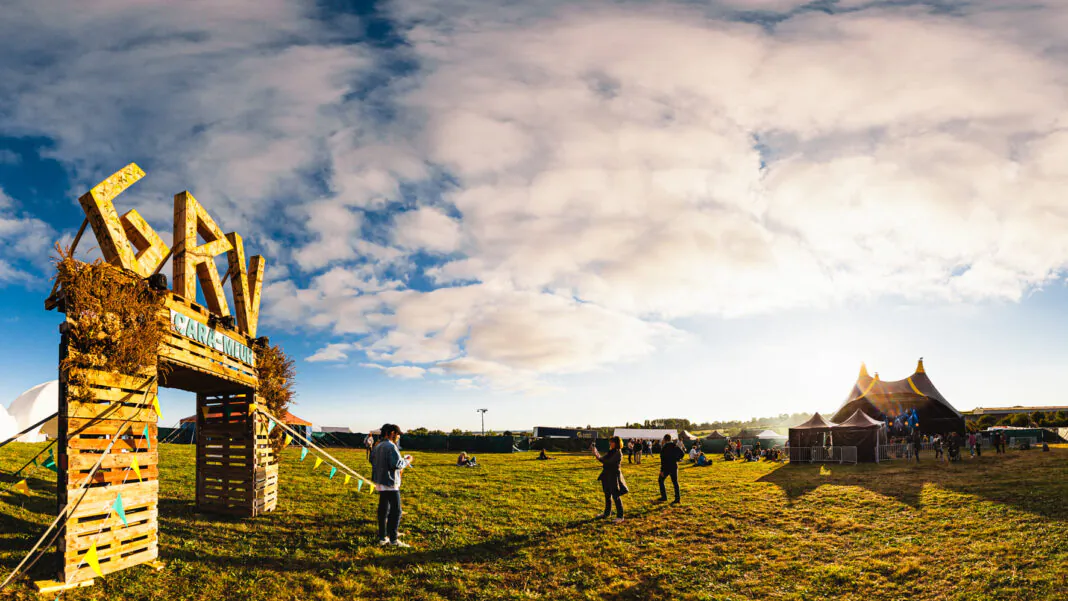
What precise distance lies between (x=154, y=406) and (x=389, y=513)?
4.46 metres

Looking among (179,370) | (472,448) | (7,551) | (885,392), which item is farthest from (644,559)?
(472,448)

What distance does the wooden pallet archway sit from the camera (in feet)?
25.0

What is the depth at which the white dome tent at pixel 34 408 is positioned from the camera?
3203cm

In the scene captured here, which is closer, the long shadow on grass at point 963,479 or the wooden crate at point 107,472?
the wooden crate at point 107,472

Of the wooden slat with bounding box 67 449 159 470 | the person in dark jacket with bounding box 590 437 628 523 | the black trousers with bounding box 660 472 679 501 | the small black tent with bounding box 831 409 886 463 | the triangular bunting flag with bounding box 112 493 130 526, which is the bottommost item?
the small black tent with bounding box 831 409 886 463

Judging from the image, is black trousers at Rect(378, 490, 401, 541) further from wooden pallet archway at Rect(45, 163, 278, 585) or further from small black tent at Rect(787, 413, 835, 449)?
small black tent at Rect(787, 413, 835, 449)

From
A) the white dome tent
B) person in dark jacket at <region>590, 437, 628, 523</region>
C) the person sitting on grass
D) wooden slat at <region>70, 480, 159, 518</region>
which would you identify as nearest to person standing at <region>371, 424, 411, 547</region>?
wooden slat at <region>70, 480, 159, 518</region>

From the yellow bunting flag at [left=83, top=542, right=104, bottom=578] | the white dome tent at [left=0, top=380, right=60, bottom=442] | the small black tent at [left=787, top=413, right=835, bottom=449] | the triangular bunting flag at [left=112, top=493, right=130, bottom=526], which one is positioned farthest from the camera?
the white dome tent at [left=0, top=380, right=60, bottom=442]

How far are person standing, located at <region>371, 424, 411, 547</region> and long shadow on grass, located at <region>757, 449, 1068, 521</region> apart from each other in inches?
480

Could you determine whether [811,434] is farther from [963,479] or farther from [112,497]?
[112,497]

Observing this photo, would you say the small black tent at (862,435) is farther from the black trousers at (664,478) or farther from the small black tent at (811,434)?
the black trousers at (664,478)

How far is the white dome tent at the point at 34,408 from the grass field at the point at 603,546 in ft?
62.1

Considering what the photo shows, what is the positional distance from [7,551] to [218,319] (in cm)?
475

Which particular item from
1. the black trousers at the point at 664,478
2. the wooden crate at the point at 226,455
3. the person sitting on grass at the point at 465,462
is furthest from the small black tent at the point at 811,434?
the wooden crate at the point at 226,455
